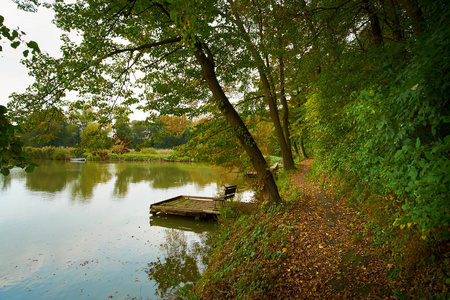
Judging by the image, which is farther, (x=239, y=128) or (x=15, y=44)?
(x=239, y=128)

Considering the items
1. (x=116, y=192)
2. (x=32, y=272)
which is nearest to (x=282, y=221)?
(x=32, y=272)

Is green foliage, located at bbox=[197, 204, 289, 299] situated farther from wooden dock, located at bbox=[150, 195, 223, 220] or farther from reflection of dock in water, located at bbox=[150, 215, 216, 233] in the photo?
wooden dock, located at bbox=[150, 195, 223, 220]

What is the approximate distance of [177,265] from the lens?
674 cm

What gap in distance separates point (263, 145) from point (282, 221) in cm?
552

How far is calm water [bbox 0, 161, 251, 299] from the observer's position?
5879 mm

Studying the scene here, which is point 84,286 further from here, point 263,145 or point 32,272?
point 263,145

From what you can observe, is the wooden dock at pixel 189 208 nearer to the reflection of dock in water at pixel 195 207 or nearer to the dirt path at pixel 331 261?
the reflection of dock in water at pixel 195 207

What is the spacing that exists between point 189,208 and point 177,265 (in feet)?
13.7

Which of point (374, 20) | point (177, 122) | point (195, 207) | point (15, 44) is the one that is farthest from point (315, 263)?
point (195, 207)

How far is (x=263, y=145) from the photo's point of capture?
35.2 ft

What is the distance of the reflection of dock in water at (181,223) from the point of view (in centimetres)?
Answer: 995

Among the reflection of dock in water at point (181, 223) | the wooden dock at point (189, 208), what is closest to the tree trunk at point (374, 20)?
the wooden dock at point (189, 208)

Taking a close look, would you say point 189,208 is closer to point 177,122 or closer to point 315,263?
point 177,122

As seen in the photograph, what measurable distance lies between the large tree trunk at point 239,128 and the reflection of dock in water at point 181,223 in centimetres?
434
